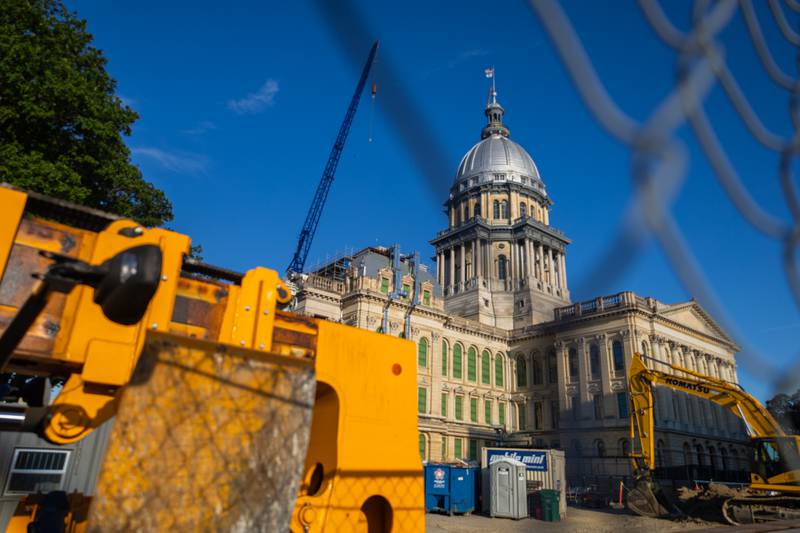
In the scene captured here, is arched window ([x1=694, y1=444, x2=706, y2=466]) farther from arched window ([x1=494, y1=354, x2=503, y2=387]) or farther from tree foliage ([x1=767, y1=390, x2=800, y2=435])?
tree foliage ([x1=767, y1=390, x2=800, y2=435])

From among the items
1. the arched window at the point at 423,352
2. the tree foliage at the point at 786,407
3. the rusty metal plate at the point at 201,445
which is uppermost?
the arched window at the point at 423,352

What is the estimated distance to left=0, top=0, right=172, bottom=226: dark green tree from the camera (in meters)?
15.9

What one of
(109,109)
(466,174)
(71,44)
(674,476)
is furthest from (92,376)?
(466,174)

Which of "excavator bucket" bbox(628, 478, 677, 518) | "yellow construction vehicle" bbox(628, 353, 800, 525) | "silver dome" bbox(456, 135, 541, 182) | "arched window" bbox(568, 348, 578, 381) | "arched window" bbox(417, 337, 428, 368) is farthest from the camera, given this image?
"silver dome" bbox(456, 135, 541, 182)

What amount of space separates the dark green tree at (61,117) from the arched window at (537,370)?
45191mm

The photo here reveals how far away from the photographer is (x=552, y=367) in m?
55.1

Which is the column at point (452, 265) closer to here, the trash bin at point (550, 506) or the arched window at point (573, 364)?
the arched window at point (573, 364)

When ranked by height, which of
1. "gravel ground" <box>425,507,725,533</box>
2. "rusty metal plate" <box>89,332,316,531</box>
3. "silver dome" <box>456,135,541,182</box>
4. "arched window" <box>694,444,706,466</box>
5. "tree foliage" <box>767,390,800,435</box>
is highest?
"silver dome" <box>456,135,541,182</box>

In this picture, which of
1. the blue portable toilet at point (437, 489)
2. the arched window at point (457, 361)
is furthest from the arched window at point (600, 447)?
the blue portable toilet at point (437, 489)

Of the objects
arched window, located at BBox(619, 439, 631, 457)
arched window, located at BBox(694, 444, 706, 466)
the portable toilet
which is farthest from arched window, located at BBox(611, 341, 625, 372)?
the portable toilet

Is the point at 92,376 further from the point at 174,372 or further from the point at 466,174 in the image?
the point at 466,174

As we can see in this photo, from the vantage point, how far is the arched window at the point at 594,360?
1955 inches

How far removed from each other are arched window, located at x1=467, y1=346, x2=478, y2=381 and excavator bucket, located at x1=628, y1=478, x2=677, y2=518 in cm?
2864

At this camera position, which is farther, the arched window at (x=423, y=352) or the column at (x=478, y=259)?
the column at (x=478, y=259)
